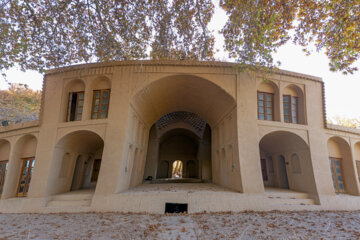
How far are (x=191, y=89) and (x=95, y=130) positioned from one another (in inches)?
211

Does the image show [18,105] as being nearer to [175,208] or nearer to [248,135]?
[175,208]

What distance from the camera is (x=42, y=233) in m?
6.09

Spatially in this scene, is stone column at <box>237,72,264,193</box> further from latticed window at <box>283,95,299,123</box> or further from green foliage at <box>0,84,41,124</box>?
green foliage at <box>0,84,41,124</box>

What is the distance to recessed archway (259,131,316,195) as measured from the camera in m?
10.3

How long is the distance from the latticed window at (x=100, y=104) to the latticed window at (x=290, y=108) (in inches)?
353

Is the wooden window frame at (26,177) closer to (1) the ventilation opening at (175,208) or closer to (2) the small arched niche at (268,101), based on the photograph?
(1) the ventilation opening at (175,208)

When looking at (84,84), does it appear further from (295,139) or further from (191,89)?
(295,139)

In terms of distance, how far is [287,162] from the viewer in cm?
1173

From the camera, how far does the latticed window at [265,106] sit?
10738mm

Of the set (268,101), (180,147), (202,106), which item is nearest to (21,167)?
(202,106)

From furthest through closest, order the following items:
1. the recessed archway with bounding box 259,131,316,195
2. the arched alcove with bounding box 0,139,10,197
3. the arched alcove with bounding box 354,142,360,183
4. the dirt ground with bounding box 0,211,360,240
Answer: the arched alcove with bounding box 354,142,360,183 → the arched alcove with bounding box 0,139,10,197 → the recessed archway with bounding box 259,131,316,195 → the dirt ground with bounding box 0,211,360,240

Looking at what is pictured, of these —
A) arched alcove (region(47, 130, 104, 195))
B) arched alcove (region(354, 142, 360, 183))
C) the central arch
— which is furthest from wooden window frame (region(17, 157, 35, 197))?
arched alcove (region(354, 142, 360, 183))

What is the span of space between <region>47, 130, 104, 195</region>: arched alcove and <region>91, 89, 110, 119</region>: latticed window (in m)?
0.95

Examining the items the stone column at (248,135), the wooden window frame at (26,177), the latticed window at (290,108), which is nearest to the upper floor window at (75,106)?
the wooden window frame at (26,177)
